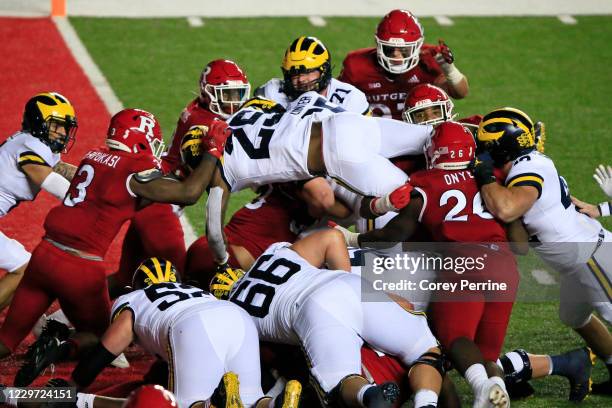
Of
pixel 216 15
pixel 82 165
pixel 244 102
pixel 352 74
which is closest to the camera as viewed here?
pixel 82 165

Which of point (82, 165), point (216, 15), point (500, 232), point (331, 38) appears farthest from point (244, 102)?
point (216, 15)

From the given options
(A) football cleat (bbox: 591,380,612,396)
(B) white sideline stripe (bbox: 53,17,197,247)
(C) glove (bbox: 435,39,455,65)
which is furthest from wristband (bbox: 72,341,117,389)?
(B) white sideline stripe (bbox: 53,17,197,247)

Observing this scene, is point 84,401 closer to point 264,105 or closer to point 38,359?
point 38,359

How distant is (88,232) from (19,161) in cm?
75

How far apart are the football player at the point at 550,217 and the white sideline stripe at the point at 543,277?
4.16 feet

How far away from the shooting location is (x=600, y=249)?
6047 millimetres

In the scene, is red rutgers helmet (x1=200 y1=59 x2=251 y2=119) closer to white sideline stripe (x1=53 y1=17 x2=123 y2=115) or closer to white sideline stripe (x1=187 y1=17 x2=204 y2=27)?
white sideline stripe (x1=53 y1=17 x2=123 y2=115)

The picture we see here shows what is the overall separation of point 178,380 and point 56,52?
738 cm

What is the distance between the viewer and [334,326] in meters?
5.05

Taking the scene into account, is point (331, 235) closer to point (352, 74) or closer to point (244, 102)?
point (244, 102)

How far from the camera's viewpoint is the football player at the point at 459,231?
18.0ft

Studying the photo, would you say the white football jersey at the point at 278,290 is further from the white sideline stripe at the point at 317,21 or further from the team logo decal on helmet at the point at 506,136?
the white sideline stripe at the point at 317,21

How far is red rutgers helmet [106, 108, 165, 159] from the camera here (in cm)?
600

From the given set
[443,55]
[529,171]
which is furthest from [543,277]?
[529,171]
